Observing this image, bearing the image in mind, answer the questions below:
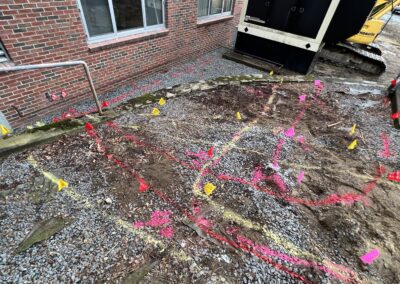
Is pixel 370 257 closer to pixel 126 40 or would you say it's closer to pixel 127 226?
pixel 127 226

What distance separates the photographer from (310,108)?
543cm

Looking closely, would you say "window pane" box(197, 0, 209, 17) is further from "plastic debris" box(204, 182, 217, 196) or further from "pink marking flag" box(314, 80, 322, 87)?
"plastic debris" box(204, 182, 217, 196)

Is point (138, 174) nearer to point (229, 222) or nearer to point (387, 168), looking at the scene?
point (229, 222)

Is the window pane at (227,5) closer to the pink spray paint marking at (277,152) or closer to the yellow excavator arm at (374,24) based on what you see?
the yellow excavator arm at (374,24)

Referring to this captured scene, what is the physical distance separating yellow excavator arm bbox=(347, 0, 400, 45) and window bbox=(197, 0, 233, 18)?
5.27m

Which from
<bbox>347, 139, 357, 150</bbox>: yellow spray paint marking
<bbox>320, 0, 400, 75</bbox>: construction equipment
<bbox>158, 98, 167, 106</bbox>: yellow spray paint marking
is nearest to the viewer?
<bbox>347, 139, 357, 150</bbox>: yellow spray paint marking

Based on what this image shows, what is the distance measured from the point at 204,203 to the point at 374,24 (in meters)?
9.93

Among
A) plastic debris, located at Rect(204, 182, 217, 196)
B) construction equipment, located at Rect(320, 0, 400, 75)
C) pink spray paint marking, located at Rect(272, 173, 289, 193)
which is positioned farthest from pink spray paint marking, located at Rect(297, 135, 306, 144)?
construction equipment, located at Rect(320, 0, 400, 75)

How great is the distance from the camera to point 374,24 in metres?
8.30

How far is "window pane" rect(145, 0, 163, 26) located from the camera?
5378 mm

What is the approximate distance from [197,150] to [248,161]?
35.0 inches

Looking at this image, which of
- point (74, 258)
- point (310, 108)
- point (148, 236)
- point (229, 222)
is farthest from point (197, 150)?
point (310, 108)

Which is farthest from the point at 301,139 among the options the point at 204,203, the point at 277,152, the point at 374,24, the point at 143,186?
the point at 374,24

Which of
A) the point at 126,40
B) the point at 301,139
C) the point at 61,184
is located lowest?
the point at 301,139
